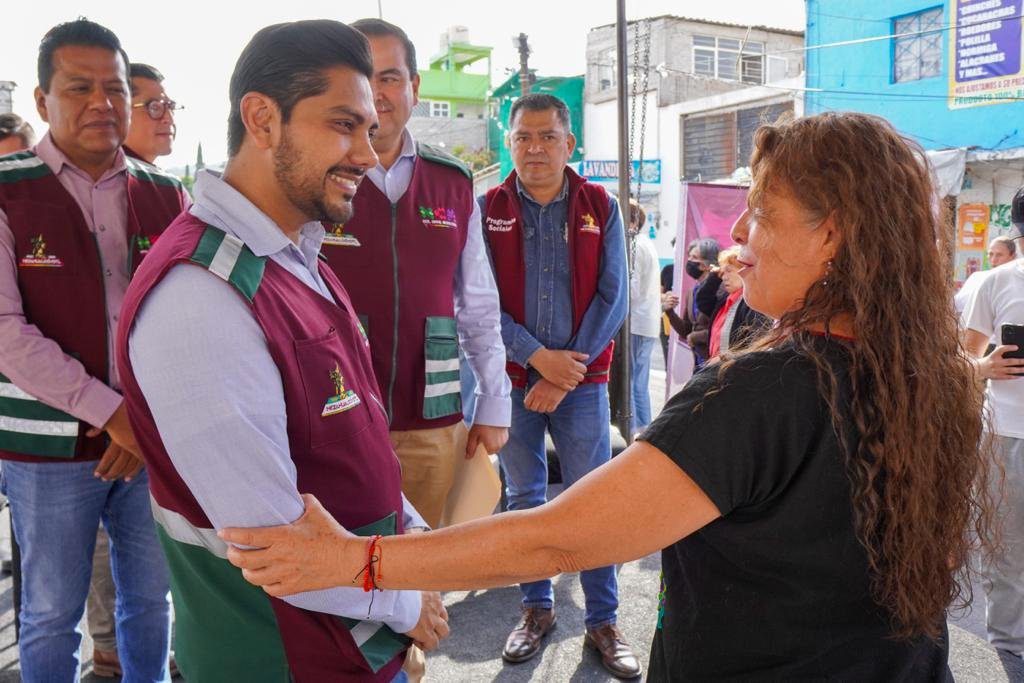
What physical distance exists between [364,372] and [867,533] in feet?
3.29

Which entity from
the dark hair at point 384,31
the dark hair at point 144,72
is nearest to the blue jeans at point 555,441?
the dark hair at point 384,31

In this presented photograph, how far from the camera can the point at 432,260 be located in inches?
103

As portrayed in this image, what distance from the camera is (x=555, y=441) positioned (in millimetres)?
3482

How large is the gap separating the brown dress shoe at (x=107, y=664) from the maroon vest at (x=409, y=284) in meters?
1.69

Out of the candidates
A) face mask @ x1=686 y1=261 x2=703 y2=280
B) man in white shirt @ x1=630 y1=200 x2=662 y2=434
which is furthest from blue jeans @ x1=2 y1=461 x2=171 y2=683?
face mask @ x1=686 y1=261 x2=703 y2=280

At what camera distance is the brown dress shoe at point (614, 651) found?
10.2 feet

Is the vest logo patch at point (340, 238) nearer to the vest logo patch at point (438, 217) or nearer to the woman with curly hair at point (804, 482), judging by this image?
the vest logo patch at point (438, 217)

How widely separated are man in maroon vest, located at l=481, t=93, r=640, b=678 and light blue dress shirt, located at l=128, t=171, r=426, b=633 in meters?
2.04

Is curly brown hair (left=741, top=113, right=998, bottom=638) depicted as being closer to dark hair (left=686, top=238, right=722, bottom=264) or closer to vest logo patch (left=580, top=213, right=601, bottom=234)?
vest logo patch (left=580, top=213, right=601, bottom=234)

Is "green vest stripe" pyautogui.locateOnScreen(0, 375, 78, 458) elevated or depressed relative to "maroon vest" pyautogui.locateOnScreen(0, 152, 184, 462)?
depressed

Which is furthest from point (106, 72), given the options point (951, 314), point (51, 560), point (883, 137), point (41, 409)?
point (951, 314)

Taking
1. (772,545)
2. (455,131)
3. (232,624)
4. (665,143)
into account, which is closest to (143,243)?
(232,624)

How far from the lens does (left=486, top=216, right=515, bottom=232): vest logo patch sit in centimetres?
347

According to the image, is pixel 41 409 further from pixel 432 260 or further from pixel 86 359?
pixel 432 260
